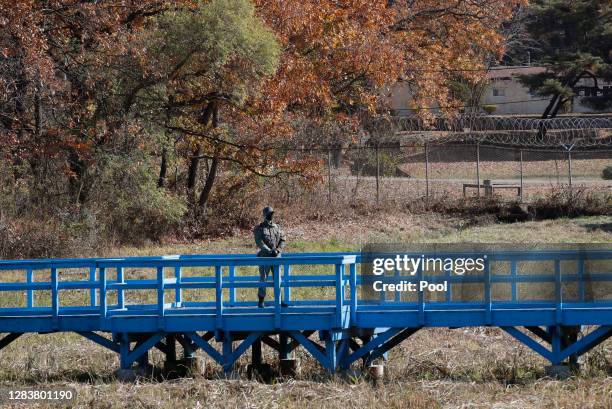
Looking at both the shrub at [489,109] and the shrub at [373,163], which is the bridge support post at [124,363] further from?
the shrub at [489,109]

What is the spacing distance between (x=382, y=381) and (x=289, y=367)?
1542 mm

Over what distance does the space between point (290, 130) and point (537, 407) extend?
21829mm

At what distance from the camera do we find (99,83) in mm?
29656

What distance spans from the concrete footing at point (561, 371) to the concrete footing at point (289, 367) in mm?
3640

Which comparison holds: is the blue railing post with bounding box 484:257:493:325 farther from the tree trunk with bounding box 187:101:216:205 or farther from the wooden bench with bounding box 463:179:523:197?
the wooden bench with bounding box 463:179:523:197

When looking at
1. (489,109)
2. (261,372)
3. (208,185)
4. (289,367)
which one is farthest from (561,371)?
(489,109)

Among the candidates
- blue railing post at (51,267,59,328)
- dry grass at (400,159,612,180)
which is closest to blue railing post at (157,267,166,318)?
blue railing post at (51,267,59,328)

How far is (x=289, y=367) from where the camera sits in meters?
15.8

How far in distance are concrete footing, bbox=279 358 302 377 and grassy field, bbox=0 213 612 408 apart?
198mm

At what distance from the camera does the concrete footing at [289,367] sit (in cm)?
1575

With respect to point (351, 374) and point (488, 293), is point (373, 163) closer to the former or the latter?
point (488, 293)

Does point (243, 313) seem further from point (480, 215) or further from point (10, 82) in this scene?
point (480, 215)

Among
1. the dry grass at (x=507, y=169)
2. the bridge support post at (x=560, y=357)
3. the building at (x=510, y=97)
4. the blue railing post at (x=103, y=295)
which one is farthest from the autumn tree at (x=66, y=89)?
the building at (x=510, y=97)

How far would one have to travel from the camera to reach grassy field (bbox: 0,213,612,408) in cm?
1364
